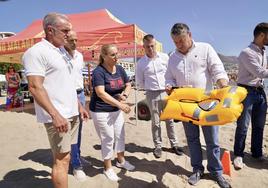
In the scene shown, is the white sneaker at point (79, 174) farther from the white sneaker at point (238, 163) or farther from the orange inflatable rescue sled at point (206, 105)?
the white sneaker at point (238, 163)

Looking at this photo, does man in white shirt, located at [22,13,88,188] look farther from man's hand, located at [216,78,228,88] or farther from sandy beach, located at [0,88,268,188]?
man's hand, located at [216,78,228,88]

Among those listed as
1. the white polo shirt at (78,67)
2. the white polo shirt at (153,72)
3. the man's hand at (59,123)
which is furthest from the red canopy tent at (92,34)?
the man's hand at (59,123)

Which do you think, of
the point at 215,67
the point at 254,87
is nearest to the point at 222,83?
the point at 215,67

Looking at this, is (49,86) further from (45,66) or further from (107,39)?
(107,39)

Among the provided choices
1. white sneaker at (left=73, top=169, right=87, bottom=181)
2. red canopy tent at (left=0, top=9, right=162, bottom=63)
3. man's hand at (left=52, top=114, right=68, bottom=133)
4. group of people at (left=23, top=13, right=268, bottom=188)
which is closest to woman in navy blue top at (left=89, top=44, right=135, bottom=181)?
group of people at (left=23, top=13, right=268, bottom=188)

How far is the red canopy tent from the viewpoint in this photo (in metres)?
7.40

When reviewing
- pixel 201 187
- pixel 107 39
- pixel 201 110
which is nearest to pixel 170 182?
pixel 201 187

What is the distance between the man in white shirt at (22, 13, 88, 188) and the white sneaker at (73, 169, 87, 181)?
0.93 metres

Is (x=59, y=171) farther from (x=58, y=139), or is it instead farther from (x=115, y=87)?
(x=115, y=87)

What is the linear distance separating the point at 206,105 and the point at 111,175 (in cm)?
151

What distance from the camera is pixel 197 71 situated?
3234mm

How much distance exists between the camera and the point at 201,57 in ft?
10.5

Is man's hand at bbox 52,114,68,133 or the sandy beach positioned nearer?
man's hand at bbox 52,114,68,133

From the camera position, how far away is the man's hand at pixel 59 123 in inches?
92.7
